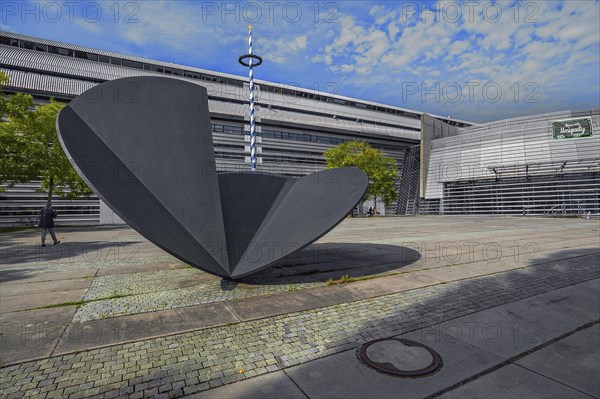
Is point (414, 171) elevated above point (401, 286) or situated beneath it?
elevated above

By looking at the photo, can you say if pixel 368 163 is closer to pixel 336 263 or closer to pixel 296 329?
pixel 336 263

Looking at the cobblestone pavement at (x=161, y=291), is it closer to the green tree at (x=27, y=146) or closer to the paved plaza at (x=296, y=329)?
the paved plaza at (x=296, y=329)

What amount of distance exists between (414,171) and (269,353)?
7040 cm

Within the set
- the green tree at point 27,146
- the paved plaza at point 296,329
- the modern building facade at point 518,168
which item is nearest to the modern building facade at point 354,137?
the modern building facade at point 518,168

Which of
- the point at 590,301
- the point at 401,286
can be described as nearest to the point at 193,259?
the point at 401,286

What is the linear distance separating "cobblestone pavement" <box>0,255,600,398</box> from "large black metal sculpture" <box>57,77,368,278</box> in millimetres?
1651

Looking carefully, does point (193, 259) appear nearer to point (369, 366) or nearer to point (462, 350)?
point (369, 366)

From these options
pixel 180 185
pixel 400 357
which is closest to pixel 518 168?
pixel 180 185

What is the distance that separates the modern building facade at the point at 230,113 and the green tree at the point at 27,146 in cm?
1712

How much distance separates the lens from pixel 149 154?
7.42 m

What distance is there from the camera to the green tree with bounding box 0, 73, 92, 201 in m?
20.7

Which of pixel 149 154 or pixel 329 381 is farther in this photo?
pixel 149 154

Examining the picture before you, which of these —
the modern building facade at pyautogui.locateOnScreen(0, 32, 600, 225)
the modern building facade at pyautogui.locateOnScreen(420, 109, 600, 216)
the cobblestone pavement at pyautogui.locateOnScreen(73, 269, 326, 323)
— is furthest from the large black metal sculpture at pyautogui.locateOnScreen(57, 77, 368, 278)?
the modern building facade at pyautogui.locateOnScreen(420, 109, 600, 216)

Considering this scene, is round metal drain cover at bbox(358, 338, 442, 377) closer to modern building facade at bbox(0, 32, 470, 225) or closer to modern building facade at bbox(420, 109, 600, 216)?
modern building facade at bbox(420, 109, 600, 216)
